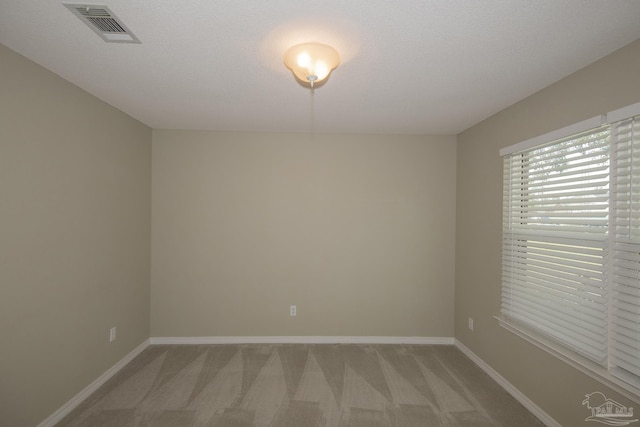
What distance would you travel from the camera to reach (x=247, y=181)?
3582 millimetres

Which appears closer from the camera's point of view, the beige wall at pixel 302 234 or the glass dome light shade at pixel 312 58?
the glass dome light shade at pixel 312 58

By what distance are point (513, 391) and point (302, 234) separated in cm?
255

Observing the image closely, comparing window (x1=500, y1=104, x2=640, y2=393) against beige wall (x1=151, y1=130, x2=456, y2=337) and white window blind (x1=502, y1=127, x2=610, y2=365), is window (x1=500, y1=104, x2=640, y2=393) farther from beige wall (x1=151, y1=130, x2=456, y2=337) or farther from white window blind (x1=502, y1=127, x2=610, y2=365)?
beige wall (x1=151, y1=130, x2=456, y2=337)

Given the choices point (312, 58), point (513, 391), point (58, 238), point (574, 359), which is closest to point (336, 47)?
point (312, 58)

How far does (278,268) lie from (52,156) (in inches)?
92.1

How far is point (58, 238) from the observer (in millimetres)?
2195

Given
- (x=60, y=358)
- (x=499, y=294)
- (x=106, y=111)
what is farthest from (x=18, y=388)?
(x=499, y=294)

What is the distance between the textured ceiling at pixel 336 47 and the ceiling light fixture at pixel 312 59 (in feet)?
0.23

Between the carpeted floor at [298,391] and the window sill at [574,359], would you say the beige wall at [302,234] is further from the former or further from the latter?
the window sill at [574,359]

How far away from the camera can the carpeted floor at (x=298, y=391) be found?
7.43 feet

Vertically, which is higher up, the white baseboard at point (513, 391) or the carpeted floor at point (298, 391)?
the white baseboard at point (513, 391)

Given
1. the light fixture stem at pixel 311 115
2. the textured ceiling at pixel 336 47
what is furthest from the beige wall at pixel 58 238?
the light fixture stem at pixel 311 115

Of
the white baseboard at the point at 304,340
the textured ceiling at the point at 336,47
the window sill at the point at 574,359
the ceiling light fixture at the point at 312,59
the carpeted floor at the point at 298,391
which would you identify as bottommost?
the carpeted floor at the point at 298,391

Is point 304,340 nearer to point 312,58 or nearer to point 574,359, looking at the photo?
point 574,359
